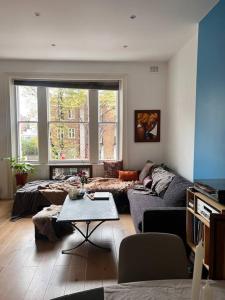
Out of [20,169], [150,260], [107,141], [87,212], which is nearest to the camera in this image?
[150,260]

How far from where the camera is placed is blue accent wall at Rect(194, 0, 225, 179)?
2742 mm

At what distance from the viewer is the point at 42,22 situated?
10.5 ft

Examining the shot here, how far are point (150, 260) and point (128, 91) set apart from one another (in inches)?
168

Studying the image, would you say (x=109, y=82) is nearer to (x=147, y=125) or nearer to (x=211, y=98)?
(x=147, y=125)

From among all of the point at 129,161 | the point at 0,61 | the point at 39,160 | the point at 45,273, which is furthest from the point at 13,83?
the point at 45,273

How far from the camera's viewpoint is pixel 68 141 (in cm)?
544

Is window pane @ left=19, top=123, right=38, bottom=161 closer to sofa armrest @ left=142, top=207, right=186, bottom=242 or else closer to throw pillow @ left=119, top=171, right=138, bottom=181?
throw pillow @ left=119, top=171, right=138, bottom=181

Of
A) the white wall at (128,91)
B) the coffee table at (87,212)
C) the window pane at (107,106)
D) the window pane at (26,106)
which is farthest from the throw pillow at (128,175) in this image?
the window pane at (26,106)

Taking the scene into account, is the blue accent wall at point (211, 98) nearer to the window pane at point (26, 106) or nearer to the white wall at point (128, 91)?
the white wall at point (128, 91)

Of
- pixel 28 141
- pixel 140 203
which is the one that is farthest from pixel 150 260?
pixel 28 141

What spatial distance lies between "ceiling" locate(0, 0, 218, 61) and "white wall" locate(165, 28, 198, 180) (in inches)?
9.9

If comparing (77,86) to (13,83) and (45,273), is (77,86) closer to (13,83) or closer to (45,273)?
(13,83)

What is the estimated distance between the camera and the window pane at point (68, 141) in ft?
17.7

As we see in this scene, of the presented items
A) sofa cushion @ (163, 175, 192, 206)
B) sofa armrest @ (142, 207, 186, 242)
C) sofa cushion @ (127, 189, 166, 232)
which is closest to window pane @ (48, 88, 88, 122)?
sofa cushion @ (127, 189, 166, 232)
